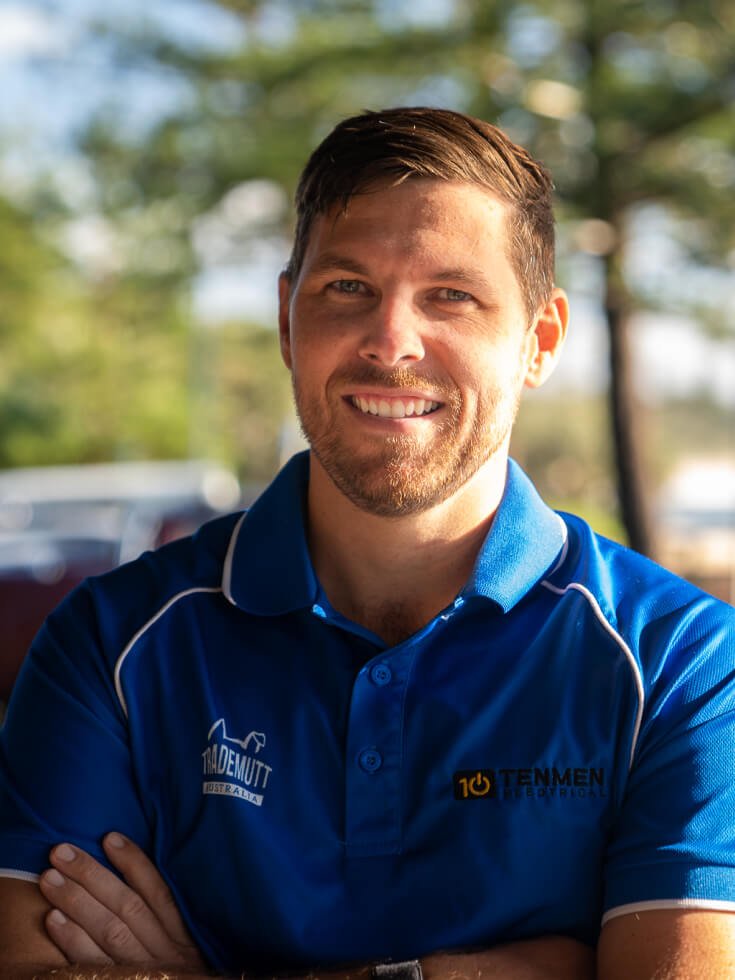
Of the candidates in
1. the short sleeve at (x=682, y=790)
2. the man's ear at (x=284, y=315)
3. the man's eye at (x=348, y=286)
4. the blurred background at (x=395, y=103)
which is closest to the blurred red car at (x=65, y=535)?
the blurred background at (x=395, y=103)

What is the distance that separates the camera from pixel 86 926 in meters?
2.14

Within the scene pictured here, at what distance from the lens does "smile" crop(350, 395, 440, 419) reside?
2.22 meters

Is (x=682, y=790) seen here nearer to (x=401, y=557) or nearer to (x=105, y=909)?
(x=401, y=557)

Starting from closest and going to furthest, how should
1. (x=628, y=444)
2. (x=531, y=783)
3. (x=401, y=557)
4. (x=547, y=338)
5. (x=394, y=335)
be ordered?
(x=531, y=783), (x=394, y=335), (x=401, y=557), (x=547, y=338), (x=628, y=444)

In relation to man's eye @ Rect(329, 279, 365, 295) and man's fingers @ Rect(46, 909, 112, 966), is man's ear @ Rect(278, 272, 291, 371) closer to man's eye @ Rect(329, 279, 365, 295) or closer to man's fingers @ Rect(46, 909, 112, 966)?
man's eye @ Rect(329, 279, 365, 295)

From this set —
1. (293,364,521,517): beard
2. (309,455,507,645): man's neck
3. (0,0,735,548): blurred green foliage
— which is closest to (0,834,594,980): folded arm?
(309,455,507,645): man's neck

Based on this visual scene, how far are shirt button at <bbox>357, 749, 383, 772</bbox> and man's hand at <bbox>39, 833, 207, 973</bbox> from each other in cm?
40

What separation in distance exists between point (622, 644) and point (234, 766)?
67 cm

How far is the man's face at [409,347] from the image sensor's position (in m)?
2.23

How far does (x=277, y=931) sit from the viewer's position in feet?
6.86

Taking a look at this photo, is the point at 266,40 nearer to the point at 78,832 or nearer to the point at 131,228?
the point at 131,228

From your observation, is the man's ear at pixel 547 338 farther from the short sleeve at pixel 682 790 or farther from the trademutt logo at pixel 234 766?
the trademutt logo at pixel 234 766

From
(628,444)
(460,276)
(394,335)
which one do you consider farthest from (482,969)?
(628,444)

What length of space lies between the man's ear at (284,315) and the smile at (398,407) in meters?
0.32
